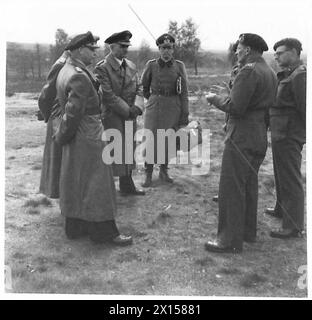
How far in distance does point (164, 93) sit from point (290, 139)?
7.02 feet

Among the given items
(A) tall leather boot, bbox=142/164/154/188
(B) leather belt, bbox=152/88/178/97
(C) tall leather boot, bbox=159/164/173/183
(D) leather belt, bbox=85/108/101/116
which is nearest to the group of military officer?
(D) leather belt, bbox=85/108/101/116

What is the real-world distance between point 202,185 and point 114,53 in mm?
2418

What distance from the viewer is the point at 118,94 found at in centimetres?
551

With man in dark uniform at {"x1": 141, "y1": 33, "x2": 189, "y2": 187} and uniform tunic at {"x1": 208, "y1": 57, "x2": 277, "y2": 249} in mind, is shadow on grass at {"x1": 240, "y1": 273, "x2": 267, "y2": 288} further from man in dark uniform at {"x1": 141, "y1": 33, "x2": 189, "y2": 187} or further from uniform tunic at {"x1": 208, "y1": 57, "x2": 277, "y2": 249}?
man in dark uniform at {"x1": 141, "y1": 33, "x2": 189, "y2": 187}

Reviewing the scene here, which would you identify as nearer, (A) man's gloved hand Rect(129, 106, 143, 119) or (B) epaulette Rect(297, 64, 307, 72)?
(B) epaulette Rect(297, 64, 307, 72)

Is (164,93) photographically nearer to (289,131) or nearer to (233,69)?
(233,69)

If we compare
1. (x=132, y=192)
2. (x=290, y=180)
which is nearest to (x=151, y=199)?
(x=132, y=192)

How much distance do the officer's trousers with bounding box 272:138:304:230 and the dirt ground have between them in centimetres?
26

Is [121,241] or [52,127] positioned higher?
[52,127]

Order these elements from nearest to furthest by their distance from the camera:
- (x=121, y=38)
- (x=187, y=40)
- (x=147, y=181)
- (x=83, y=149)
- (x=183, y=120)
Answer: (x=83, y=149) < (x=121, y=38) < (x=147, y=181) < (x=183, y=120) < (x=187, y=40)

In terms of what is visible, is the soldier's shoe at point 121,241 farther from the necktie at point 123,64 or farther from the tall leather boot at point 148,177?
the necktie at point 123,64

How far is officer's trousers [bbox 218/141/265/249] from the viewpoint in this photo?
436cm

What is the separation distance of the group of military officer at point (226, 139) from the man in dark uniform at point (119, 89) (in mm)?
27
